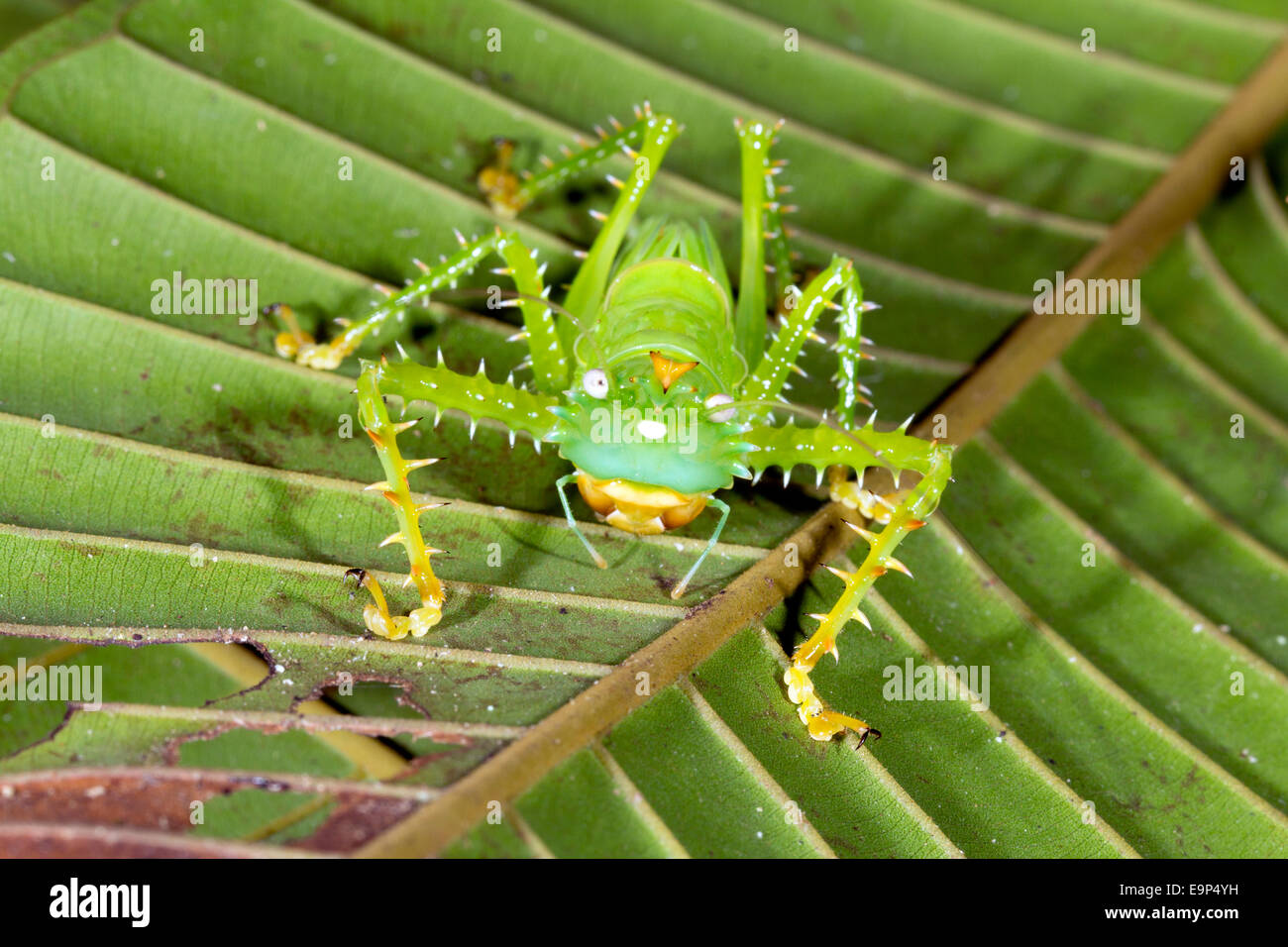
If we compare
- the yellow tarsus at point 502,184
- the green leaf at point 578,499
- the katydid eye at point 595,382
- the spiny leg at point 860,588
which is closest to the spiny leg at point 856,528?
the spiny leg at point 860,588

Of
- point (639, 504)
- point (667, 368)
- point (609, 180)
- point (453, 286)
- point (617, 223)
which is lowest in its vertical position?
point (639, 504)

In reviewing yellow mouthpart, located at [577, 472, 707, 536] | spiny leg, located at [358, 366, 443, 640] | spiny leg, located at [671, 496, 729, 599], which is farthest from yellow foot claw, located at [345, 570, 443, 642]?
spiny leg, located at [671, 496, 729, 599]

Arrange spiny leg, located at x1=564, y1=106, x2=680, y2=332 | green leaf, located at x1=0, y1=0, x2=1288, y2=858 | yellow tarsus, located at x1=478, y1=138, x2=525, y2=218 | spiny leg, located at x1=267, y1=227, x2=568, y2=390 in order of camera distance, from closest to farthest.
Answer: green leaf, located at x1=0, y1=0, x2=1288, y2=858 → spiny leg, located at x1=267, y1=227, x2=568, y2=390 → spiny leg, located at x1=564, y1=106, x2=680, y2=332 → yellow tarsus, located at x1=478, y1=138, x2=525, y2=218

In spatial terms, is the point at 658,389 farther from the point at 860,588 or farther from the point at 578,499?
the point at 860,588

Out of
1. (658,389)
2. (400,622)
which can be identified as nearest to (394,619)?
(400,622)

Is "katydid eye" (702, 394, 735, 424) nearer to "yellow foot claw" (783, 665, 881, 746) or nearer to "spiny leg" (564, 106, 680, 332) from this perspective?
"yellow foot claw" (783, 665, 881, 746)

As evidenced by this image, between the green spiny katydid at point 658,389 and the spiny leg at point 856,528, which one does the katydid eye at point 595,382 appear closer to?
the green spiny katydid at point 658,389
